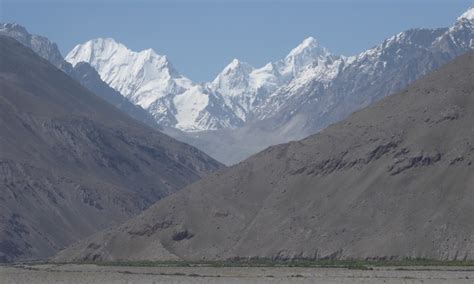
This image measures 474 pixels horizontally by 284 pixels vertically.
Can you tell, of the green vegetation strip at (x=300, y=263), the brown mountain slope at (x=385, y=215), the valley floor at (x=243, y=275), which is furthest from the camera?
the brown mountain slope at (x=385, y=215)

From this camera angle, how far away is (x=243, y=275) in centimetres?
14312

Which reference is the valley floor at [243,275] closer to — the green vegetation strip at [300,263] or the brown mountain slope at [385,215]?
the green vegetation strip at [300,263]

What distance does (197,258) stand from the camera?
632 ft

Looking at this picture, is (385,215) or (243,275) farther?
(385,215)

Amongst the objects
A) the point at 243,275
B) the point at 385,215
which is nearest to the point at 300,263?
the point at 385,215

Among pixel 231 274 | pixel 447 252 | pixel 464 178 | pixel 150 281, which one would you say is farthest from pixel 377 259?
pixel 150 281

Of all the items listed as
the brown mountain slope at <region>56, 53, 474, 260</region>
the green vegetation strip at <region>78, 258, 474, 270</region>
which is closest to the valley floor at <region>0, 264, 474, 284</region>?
the green vegetation strip at <region>78, 258, 474, 270</region>

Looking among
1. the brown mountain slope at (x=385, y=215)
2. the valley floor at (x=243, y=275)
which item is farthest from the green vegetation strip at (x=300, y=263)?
the valley floor at (x=243, y=275)

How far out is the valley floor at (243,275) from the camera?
12988 centimetres

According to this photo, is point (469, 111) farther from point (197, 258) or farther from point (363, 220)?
point (197, 258)

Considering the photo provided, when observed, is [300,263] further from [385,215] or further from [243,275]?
[243,275]

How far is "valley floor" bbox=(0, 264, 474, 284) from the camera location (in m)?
130

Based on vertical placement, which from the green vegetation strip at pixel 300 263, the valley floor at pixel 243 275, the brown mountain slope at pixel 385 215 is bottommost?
the valley floor at pixel 243 275

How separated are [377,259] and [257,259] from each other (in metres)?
22.0
